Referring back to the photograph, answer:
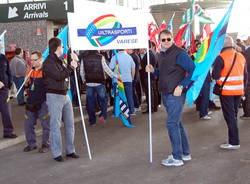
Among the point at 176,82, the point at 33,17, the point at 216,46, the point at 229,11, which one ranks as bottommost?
the point at 176,82

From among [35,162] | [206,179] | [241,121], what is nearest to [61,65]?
[35,162]

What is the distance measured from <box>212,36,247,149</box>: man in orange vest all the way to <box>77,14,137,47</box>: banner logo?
165 centimetres

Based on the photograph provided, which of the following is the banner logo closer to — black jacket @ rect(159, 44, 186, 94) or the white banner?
the white banner

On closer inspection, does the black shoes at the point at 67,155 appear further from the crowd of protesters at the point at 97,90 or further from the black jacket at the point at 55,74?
the black jacket at the point at 55,74

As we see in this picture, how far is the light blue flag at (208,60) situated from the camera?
17.8ft

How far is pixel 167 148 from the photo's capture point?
6.65m

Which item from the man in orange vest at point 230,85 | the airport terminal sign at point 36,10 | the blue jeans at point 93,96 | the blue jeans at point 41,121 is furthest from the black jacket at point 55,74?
the airport terminal sign at point 36,10

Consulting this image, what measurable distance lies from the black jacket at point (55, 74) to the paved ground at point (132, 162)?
1209 millimetres

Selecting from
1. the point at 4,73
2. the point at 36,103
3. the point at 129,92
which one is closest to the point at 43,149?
the point at 36,103

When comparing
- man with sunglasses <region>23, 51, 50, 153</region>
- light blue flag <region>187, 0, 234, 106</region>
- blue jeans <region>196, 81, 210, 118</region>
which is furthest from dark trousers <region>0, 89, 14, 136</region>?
blue jeans <region>196, 81, 210, 118</region>

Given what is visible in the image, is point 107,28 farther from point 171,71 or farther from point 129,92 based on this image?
point 129,92

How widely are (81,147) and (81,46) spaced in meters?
2.00

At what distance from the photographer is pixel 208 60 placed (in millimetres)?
5492

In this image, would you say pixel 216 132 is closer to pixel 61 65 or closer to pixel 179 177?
pixel 179 177
